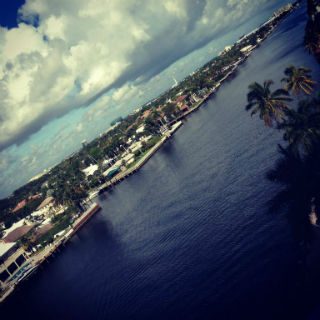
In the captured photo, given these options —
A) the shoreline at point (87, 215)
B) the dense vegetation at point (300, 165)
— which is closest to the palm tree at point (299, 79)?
the dense vegetation at point (300, 165)

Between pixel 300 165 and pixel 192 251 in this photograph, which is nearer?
pixel 192 251

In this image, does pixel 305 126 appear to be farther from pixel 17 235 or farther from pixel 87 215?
pixel 17 235

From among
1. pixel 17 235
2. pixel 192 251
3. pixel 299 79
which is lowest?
pixel 192 251

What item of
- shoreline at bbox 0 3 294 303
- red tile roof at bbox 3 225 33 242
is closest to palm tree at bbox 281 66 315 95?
shoreline at bbox 0 3 294 303

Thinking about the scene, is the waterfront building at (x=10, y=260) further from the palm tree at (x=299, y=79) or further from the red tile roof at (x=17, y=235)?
the palm tree at (x=299, y=79)

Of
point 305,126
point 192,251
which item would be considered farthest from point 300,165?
point 192,251

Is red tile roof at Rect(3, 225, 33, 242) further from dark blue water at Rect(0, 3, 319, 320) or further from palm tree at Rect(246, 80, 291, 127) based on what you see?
palm tree at Rect(246, 80, 291, 127)

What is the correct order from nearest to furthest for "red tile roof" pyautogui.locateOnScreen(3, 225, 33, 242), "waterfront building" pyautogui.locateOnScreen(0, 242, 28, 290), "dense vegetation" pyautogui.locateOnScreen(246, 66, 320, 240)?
1. "dense vegetation" pyautogui.locateOnScreen(246, 66, 320, 240)
2. "waterfront building" pyautogui.locateOnScreen(0, 242, 28, 290)
3. "red tile roof" pyautogui.locateOnScreen(3, 225, 33, 242)

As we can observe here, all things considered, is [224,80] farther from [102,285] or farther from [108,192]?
[102,285]

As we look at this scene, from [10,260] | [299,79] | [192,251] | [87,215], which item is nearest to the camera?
[192,251]

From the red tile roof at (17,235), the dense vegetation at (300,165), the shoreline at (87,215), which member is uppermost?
the red tile roof at (17,235)
